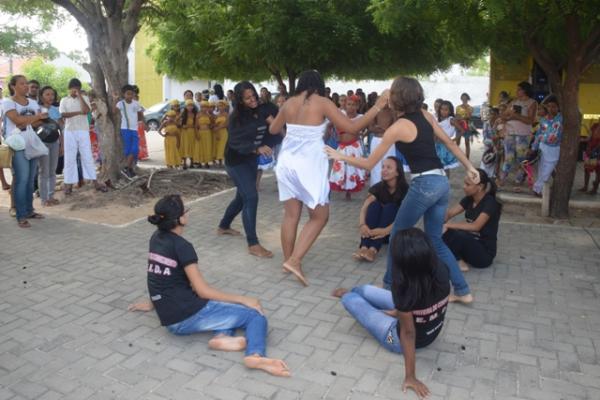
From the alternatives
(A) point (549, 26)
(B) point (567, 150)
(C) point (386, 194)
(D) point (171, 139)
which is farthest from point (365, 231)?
(D) point (171, 139)

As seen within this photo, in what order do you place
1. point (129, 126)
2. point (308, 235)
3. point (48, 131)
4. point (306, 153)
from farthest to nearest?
point (129, 126)
point (48, 131)
point (308, 235)
point (306, 153)

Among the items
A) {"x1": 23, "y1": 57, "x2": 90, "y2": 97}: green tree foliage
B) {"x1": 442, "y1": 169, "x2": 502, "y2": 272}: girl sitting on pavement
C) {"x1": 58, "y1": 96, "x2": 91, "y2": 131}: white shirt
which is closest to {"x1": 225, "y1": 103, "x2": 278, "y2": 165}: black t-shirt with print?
{"x1": 442, "y1": 169, "x2": 502, "y2": 272}: girl sitting on pavement

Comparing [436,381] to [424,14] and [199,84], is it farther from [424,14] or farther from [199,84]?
[199,84]

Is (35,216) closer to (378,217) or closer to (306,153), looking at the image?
(306,153)

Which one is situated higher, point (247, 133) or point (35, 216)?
point (247, 133)

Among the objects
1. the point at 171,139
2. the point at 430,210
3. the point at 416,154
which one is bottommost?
the point at 430,210

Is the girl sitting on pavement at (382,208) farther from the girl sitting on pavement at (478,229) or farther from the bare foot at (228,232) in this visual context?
the bare foot at (228,232)

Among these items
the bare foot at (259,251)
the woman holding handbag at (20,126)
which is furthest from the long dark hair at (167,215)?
the woman holding handbag at (20,126)

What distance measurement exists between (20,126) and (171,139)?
484 centimetres

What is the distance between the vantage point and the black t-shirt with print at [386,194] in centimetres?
524

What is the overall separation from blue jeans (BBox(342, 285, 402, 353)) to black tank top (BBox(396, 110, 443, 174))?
918mm

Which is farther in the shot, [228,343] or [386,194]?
[386,194]

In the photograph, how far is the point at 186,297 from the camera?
3.54m

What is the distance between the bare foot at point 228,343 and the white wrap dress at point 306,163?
5.10ft
